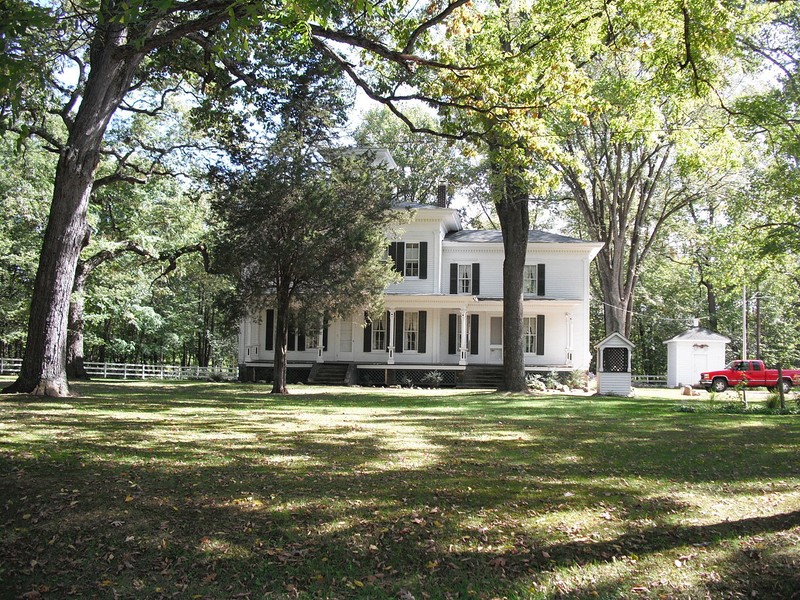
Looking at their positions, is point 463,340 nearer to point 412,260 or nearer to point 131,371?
point 412,260

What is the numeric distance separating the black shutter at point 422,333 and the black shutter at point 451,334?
1.06 meters

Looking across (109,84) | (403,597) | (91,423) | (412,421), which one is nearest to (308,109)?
(109,84)

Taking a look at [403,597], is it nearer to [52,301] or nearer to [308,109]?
[52,301]

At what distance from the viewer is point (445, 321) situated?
30.0 m

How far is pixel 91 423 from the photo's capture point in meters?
9.66

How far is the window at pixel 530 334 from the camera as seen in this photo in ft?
98.8

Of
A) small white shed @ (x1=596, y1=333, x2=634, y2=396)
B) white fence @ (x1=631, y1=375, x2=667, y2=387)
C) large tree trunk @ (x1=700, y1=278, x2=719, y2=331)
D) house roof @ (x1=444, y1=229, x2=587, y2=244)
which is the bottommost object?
white fence @ (x1=631, y1=375, x2=667, y2=387)

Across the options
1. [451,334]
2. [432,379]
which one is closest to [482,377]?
[432,379]

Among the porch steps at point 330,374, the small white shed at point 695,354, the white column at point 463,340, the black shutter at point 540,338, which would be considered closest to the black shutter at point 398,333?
the porch steps at point 330,374

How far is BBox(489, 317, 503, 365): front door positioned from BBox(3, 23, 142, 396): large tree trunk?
20391mm

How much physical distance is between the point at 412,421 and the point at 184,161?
16.4 meters

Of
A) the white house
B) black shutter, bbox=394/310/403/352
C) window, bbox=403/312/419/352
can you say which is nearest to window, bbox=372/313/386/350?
the white house

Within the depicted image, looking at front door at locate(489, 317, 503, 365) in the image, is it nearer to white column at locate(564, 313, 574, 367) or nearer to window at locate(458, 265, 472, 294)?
window at locate(458, 265, 472, 294)

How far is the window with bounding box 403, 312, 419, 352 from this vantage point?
97.8 feet
